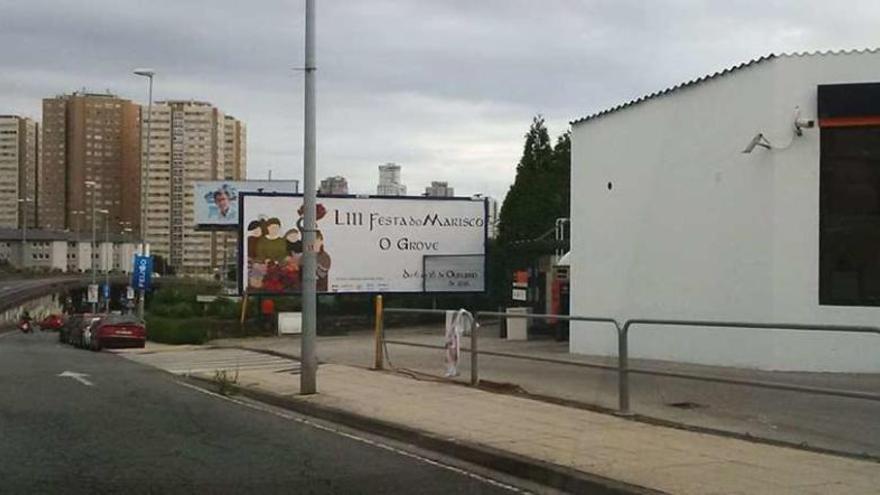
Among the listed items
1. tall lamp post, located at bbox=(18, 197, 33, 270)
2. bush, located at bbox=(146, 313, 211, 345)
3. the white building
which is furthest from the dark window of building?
tall lamp post, located at bbox=(18, 197, 33, 270)

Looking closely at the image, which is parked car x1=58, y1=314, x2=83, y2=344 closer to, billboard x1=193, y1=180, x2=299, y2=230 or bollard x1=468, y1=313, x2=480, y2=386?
billboard x1=193, y1=180, x2=299, y2=230

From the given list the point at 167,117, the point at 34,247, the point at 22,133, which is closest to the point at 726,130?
the point at 167,117

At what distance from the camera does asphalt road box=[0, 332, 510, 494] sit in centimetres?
851

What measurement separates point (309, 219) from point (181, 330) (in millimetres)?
22500

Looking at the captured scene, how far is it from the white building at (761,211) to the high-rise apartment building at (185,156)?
2691 inches

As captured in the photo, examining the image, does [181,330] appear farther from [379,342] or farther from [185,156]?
[185,156]

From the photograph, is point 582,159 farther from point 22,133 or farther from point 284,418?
point 22,133

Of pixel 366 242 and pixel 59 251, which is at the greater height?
pixel 59 251

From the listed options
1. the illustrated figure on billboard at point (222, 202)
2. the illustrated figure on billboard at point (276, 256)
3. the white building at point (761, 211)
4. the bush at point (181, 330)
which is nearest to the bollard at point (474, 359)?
the white building at point (761, 211)

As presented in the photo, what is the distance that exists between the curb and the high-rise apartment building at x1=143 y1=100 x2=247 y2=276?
7284 cm

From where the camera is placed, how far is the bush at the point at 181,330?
35406mm

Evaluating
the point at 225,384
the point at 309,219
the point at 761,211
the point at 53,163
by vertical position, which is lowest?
the point at 225,384

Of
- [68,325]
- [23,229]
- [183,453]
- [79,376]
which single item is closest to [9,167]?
[23,229]

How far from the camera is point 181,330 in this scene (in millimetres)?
36156
